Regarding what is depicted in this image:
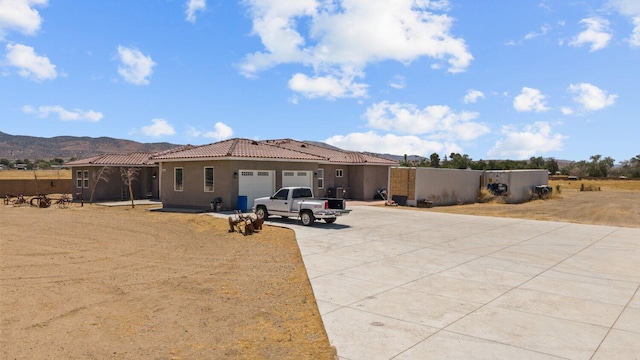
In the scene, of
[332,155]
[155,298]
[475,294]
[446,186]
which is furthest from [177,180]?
[475,294]

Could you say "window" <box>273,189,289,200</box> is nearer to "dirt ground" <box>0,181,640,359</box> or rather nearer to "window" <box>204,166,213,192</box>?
"dirt ground" <box>0,181,640,359</box>

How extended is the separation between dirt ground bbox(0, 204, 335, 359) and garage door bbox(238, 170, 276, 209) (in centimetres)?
931

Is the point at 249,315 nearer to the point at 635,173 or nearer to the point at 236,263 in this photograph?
the point at 236,263

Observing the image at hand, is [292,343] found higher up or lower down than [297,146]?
lower down

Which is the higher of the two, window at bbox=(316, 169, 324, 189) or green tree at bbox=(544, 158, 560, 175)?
green tree at bbox=(544, 158, 560, 175)

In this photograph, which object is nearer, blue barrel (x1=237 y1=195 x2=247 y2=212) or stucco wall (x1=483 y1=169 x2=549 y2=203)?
blue barrel (x1=237 y1=195 x2=247 y2=212)

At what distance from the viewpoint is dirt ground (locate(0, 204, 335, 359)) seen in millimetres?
6215

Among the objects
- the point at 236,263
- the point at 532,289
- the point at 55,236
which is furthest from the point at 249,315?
the point at 55,236

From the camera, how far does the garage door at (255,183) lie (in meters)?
25.0

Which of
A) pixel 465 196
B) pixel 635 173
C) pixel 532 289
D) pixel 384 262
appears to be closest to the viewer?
pixel 532 289

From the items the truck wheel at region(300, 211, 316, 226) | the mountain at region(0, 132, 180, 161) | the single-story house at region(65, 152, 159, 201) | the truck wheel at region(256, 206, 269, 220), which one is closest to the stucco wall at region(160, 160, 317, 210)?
the truck wheel at region(256, 206, 269, 220)

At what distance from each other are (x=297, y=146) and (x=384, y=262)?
2792 centimetres

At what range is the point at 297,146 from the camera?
38.9 metres

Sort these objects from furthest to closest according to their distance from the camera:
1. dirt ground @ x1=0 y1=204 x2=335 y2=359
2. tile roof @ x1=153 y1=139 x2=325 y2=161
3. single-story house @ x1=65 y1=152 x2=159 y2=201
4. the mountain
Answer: the mountain → single-story house @ x1=65 y1=152 x2=159 y2=201 → tile roof @ x1=153 y1=139 x2=325 y2=161 → dirt ground @ x1=0 y1=204 x2=335 y2=359
